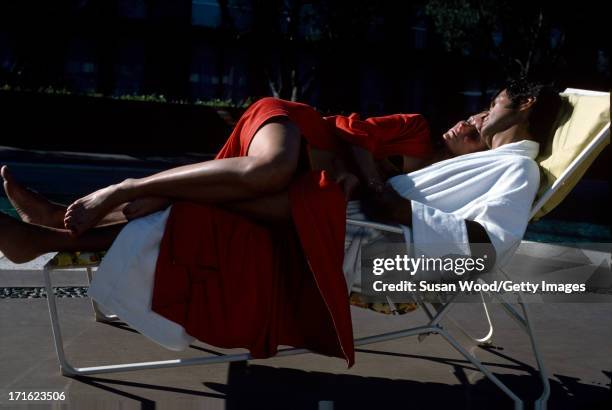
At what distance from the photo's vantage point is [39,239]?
9.74 feet

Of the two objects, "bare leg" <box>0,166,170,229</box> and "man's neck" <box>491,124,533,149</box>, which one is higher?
"man's neck" <box>491,124,533,149</box>

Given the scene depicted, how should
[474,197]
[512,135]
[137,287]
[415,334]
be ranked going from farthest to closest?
[512,135] < [474,197] < [415,334] < [137,287]

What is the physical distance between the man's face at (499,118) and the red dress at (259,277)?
1.05 metres

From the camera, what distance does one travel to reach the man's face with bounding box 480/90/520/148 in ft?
11.8

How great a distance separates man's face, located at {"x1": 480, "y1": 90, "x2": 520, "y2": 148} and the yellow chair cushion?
0.69ft

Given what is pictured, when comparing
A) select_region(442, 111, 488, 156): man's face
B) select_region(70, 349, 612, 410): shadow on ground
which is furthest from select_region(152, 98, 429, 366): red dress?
select_region(442, 111, 488, 156): man's face

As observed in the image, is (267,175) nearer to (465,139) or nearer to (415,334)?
(415,334)

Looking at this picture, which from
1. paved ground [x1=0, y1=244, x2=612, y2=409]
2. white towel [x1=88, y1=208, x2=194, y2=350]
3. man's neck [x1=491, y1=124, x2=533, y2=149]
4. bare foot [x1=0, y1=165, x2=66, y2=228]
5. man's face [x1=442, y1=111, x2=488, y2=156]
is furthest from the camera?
man's face [x1=442, y1=111, x2=488, y2=156]

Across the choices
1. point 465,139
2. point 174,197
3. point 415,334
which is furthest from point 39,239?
point 465,139

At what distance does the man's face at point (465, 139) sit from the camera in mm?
3824

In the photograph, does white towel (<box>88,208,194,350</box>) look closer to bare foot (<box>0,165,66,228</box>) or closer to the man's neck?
bare foot (<box>0,165,66,228</box>)

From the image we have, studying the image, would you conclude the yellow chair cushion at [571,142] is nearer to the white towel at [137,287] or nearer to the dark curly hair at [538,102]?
the dark curly hair at [538,102]

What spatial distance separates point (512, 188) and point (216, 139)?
17704 millimetres

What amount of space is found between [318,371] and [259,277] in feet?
2.16
